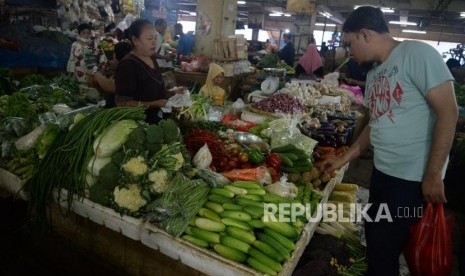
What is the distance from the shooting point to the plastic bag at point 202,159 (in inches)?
101

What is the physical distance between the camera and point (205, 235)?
198 cm

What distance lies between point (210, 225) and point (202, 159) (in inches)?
26.8

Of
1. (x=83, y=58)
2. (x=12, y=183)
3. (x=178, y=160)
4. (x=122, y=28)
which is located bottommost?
(x=12, y=183)

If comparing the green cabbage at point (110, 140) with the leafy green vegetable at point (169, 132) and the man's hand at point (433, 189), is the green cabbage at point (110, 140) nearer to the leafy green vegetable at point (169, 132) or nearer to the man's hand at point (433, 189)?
the leafy green vegetable at point (169, 132)

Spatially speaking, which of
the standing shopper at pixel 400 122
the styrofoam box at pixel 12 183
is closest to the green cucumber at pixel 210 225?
the standing shopper at pixel 400 122

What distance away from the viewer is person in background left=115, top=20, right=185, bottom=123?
10.3 feet

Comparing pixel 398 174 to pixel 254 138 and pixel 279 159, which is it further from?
pixel 254 138

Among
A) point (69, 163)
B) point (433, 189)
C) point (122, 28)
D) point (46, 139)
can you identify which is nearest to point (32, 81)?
point (46, 139)

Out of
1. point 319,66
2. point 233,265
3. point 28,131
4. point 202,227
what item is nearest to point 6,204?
point 28,131

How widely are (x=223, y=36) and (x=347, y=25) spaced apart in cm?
705

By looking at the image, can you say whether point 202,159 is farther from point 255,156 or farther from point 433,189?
point 433,189

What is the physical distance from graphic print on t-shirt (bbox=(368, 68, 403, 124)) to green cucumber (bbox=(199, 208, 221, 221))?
3.99 feet

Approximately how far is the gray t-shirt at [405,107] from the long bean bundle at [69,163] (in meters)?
1.82

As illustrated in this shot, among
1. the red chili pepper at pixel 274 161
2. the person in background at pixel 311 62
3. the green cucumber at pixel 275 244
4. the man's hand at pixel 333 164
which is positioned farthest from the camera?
the person in background at pixel 311 62
